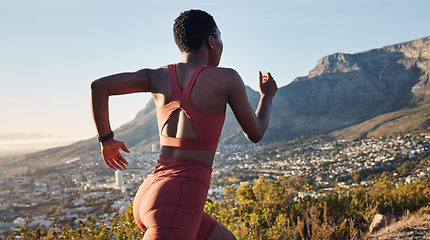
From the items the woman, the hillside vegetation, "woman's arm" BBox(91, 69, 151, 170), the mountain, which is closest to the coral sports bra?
the woman

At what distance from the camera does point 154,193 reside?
1390 millimetres

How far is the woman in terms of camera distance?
4.44ft

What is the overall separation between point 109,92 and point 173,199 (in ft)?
1.75

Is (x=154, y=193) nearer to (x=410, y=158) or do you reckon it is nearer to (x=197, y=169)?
(x=197, y=169)

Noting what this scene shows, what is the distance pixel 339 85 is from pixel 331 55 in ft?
62.6

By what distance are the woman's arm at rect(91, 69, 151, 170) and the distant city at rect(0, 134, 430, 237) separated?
427 centimetres

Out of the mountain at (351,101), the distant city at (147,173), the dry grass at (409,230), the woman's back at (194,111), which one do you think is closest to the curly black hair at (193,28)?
the woman's back at (194,111)

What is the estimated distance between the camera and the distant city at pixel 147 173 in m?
13.9

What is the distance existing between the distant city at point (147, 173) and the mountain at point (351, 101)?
6.56 metres

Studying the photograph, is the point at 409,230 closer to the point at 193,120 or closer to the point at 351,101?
the point at 193,120

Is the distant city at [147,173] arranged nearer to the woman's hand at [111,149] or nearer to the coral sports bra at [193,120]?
the woman's hand at [111,149]

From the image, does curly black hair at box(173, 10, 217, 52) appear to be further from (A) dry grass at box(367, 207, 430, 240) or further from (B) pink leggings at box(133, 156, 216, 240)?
(A) dry grass at box(367, 207, 430, 240)

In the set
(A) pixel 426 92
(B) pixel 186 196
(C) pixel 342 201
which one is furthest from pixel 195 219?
(A) pixel 426 92

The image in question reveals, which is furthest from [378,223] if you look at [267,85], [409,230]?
[267,85]
